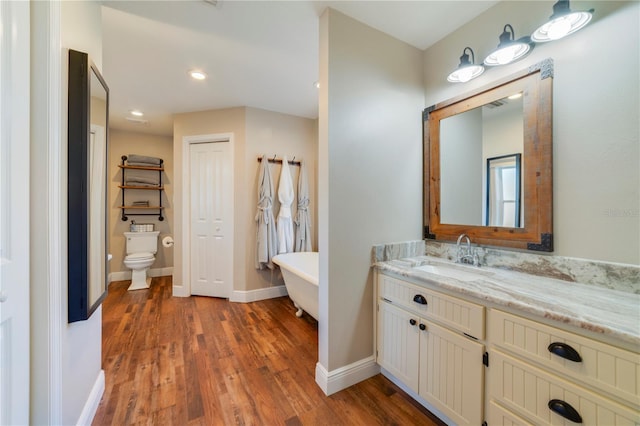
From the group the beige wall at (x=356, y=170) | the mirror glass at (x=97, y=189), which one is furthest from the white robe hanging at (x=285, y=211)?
the mirror glass at (x=97, y=189)

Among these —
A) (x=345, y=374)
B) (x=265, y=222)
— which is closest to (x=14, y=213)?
(x=345, y=374)

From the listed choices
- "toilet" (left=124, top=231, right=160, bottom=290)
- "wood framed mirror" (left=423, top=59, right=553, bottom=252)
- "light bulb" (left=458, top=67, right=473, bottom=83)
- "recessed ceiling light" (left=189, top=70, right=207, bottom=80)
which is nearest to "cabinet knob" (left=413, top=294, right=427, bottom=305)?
"wood framed mirror" (left=423, top=59, right=553, bottom=252)

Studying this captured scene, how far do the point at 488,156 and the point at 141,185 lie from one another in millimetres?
4698

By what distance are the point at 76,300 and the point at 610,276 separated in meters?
2.52

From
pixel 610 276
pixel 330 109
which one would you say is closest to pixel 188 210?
pixel 330 109

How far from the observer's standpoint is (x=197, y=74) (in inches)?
91.8

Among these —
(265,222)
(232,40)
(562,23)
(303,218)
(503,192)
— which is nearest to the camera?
(562,23)

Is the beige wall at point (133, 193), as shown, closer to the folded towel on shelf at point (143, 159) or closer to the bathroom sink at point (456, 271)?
the folded towel on shelf at point (143, 159)

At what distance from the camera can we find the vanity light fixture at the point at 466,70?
1576 mm

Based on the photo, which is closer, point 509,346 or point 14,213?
point 14,213

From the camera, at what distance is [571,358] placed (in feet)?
2.80

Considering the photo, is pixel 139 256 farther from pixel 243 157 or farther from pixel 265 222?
pixel 243 157

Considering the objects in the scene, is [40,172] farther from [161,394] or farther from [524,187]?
[524,187]

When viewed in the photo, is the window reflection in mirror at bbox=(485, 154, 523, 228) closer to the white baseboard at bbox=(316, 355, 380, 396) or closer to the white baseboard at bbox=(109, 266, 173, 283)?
the white baseboard at bbox=(316, 355, 380, 396)
